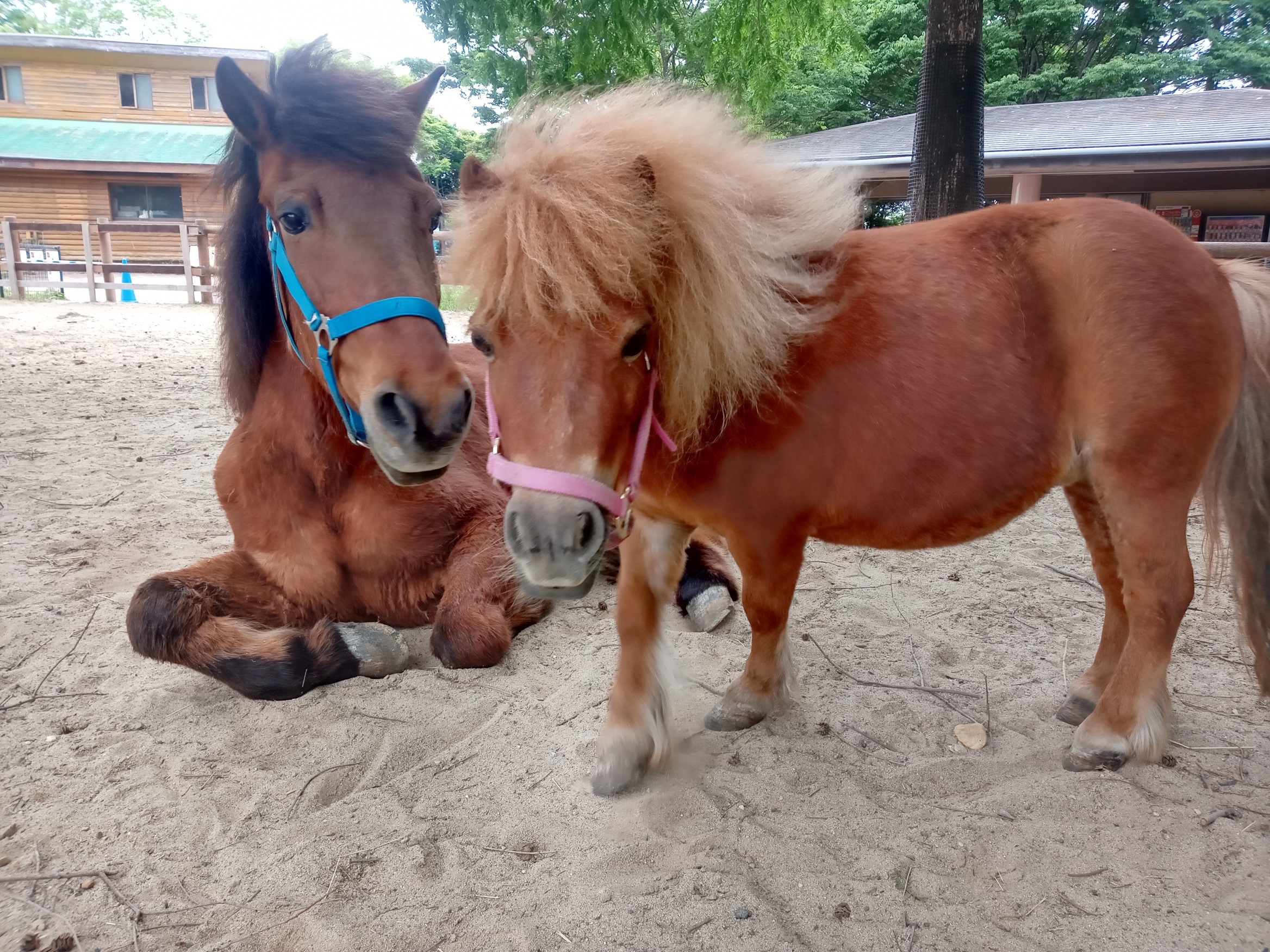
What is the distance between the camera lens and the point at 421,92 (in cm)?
268

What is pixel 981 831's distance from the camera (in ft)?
6.16

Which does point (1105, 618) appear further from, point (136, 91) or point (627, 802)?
point (136, 91)

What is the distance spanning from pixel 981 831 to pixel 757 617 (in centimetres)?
75

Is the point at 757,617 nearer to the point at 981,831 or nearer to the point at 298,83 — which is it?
the point at 981,831

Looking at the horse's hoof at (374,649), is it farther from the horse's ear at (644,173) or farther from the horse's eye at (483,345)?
the horse's ear at (644,173)

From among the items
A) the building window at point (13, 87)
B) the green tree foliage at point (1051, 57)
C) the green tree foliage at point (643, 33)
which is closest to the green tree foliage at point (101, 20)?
the building window at point (13, 87)

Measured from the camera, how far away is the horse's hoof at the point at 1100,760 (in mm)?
2115

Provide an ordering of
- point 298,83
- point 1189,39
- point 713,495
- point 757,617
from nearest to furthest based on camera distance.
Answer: point 713,495 < point 757,617 < point 298,83 < point 1189,39

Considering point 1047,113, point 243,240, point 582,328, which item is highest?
point 1047,113

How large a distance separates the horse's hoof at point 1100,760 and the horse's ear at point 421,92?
2.81 m

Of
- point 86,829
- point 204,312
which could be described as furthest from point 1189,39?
point 86,829

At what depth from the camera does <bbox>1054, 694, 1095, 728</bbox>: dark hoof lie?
94.4 inches

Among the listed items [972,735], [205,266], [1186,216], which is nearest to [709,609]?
[972,735]

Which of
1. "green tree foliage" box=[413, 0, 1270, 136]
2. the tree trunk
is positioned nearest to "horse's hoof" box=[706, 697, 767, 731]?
the tree trunk
